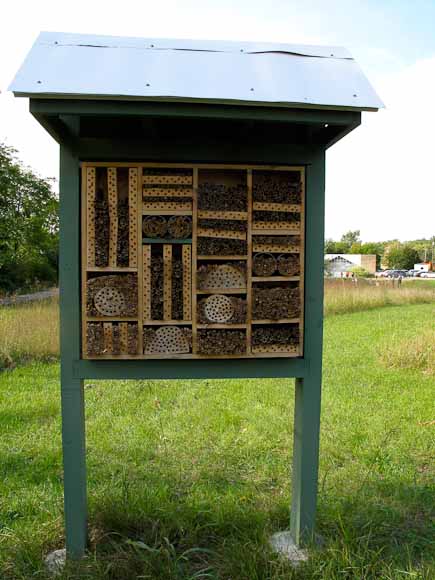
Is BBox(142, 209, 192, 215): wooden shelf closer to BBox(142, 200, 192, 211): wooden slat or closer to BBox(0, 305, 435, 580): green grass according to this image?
BBox(142, 200, 192, 211): wooden slat

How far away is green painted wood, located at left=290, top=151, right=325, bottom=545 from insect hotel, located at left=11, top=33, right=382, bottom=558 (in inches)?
0.5

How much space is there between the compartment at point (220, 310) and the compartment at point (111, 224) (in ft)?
1.37

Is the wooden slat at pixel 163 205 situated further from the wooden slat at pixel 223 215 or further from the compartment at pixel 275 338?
the compartment at pixel 275 338

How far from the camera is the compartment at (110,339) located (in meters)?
2.59

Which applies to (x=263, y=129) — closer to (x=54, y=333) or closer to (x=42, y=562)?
(x=42, y=562)

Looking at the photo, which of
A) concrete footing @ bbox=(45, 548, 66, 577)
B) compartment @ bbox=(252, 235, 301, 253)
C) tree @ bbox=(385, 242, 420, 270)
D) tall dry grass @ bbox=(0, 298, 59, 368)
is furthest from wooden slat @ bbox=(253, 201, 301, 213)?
tree @ bbox=(385, 242, 420, 270)

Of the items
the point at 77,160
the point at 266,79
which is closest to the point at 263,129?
the point at 266,79

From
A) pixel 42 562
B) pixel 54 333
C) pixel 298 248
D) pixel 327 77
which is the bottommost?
pixel 42 562

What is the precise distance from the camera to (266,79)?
2434 mm

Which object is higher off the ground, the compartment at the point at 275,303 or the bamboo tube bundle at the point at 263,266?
the bamboo tube bundle at the point at 263,266

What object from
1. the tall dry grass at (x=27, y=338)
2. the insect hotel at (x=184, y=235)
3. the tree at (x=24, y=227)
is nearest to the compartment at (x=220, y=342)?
the insect hotel at (x=184, y=235)

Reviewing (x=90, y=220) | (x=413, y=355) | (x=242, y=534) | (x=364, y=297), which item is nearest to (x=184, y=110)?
(x=90, y=220)

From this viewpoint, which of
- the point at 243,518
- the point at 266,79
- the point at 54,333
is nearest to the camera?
the point at 266,79

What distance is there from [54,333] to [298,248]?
6.07 metres
